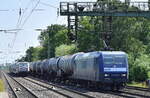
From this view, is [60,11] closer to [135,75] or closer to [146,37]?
[135,75]

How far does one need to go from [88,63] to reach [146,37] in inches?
1601

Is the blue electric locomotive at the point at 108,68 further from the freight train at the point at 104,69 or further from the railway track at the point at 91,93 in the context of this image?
the railway track at the point at 91,93

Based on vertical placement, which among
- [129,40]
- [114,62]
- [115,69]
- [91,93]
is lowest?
[91,93]

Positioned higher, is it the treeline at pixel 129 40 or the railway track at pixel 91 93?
the treeline at pixel 129 40

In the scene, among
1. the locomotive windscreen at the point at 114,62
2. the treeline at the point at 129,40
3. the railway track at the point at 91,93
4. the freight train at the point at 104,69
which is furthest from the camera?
the treeline at the point at 129,40

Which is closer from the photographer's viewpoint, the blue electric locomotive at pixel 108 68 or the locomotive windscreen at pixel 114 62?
the blue electric locomotive at pixel 108 68

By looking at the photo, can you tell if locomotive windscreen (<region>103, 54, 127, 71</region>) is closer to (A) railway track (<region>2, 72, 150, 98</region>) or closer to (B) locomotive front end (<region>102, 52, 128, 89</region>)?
(B) locomotive front end (<region>102, 52, 128, 89</region>)

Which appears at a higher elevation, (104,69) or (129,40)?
(129,40)

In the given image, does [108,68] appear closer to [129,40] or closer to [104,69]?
[104,69]

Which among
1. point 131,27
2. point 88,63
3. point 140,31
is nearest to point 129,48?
point 131,27

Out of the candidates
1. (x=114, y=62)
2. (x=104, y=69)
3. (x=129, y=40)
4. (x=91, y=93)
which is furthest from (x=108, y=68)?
(x=129, y=40)

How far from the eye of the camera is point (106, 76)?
33.9m

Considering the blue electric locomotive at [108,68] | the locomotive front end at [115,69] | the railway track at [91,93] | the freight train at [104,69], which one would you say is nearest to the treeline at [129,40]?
the freight train at [104,69]

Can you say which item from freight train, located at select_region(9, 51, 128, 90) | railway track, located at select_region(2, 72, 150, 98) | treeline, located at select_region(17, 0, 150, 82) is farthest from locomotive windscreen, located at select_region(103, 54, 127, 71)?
treeline, located at select_region(17, 0, 150, 82)
